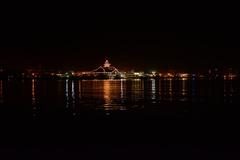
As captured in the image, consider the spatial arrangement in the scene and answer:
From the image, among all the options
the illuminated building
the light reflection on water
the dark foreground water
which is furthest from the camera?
the illuminated building

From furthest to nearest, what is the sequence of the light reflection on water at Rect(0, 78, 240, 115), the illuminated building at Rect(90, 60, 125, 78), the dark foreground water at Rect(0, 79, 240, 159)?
the illuminated building at Rect(90, 60, 125, 78) < the light reflection on water at Rect(0, 78, 240, 115) < the dark foreground water at Rect(0, 79, 240, 159)

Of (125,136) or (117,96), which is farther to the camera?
(117,96)

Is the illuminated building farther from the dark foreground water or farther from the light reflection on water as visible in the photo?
the dark foreground water

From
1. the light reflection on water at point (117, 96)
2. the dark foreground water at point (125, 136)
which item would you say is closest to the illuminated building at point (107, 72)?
the light reflection on water at point (117, 96)

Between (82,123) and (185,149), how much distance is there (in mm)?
7490

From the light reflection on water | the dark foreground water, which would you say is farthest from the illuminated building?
the dark foreground water

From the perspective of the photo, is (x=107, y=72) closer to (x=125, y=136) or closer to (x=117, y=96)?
(x=117, y=96)

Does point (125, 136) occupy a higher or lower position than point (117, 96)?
lower

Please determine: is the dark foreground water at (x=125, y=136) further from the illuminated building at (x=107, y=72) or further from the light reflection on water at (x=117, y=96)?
the illuminated building at (x=107, y=72)

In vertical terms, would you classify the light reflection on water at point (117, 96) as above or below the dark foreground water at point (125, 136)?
above

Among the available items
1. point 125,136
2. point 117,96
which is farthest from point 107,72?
point 125,136

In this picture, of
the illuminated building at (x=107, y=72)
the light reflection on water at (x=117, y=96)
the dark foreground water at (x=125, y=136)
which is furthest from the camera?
the illuminated building at (x=107, y=72)

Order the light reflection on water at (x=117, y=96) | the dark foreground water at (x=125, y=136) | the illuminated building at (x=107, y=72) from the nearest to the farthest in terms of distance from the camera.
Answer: the dark foreground water at (x=125, y=136) < the light reflection on water at (x=117, y=96) < the illuminated building at (x=107, y=72)

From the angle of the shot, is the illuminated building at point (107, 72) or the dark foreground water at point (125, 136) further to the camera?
the illuminated building at point (107, 72)
